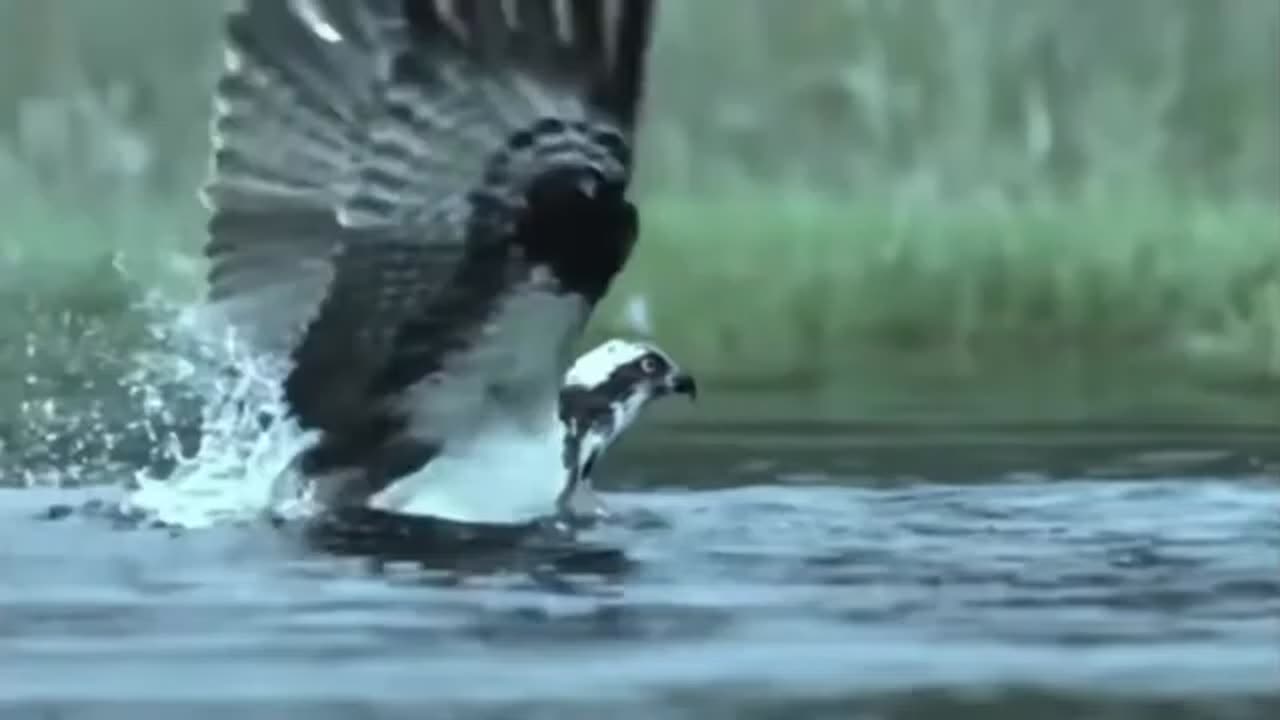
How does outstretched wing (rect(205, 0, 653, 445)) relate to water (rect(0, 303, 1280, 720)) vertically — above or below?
above

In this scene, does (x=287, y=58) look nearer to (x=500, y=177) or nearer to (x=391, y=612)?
(x=500, y=177)

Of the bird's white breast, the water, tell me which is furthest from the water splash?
the bird's white breast

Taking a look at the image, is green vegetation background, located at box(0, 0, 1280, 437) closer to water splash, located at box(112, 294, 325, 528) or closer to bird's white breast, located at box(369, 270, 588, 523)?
water splash, located at box(112, 294, 325, 528)

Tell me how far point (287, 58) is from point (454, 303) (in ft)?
1.69

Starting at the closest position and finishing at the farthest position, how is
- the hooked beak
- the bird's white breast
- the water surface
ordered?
1. the water surface
2. the bird's white breast
3. the hooked beak

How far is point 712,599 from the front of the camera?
18.0 ft

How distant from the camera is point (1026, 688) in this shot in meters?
4.79

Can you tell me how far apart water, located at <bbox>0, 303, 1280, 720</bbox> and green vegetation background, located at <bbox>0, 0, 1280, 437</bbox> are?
1.84 meters

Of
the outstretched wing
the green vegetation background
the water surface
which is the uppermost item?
the green vegetation background

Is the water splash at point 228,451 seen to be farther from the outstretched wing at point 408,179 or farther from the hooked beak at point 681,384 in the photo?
the hooked beak at point 681,384

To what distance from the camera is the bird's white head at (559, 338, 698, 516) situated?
22.2 feet

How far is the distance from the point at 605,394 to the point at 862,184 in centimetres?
455

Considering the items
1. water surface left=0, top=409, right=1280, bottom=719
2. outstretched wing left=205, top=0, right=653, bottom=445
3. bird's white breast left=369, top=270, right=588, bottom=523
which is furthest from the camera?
bird's white breast left=369, top=270, right=588, bottom=523

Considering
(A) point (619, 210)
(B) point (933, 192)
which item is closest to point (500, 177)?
(A) point (619, 210)
